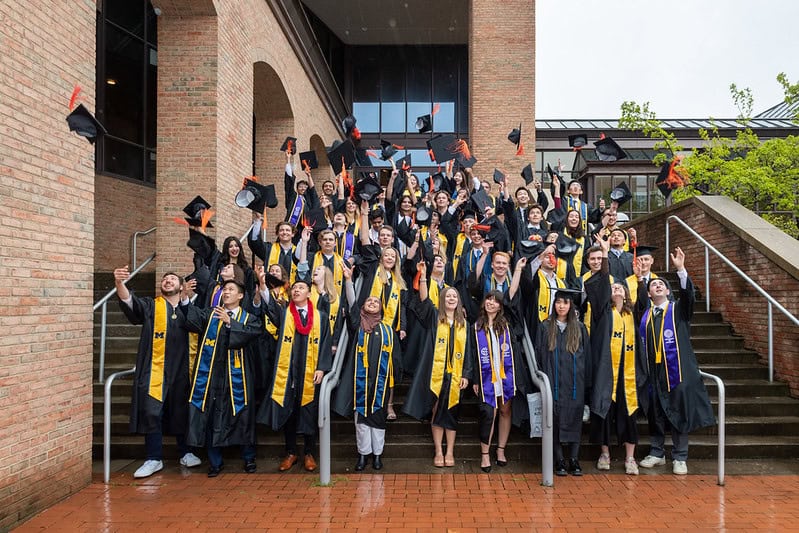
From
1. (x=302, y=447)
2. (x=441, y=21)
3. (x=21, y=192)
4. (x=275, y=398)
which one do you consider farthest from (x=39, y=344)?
(x=441, y=21)

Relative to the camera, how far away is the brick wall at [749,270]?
6.41 m

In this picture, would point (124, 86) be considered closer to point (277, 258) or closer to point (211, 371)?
point (277, 258)

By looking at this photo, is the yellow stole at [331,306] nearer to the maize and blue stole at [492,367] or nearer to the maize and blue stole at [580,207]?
the maize and blue stole at [492,367]

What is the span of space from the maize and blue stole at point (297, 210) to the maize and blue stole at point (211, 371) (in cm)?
336

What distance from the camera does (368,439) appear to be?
5.27 metres

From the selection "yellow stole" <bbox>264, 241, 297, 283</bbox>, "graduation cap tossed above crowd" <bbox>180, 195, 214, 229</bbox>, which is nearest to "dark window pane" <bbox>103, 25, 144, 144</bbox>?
"graduation cap tossed above crowd" <bbox>180, 195, 214, 229</bbox>

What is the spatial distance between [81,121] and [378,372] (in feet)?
11.4

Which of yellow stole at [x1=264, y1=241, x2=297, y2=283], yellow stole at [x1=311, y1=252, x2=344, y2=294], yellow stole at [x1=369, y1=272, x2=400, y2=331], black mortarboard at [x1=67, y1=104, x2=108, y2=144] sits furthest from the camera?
yellow stole at [x1=264, y1=241, x2=297, y2=283]

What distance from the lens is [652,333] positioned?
536cm

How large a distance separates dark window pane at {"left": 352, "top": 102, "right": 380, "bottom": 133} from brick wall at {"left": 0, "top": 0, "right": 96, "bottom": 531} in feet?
60.4

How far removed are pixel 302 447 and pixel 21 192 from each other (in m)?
3.46

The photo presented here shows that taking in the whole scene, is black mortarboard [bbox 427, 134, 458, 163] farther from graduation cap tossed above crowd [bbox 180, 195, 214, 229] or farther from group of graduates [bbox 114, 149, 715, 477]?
graduation cap tossed above crowd [bbox 180, 195, 214, 229]

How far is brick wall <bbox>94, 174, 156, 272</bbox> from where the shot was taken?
Answer: 11028mm

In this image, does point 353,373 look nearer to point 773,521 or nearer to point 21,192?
point 21,192
